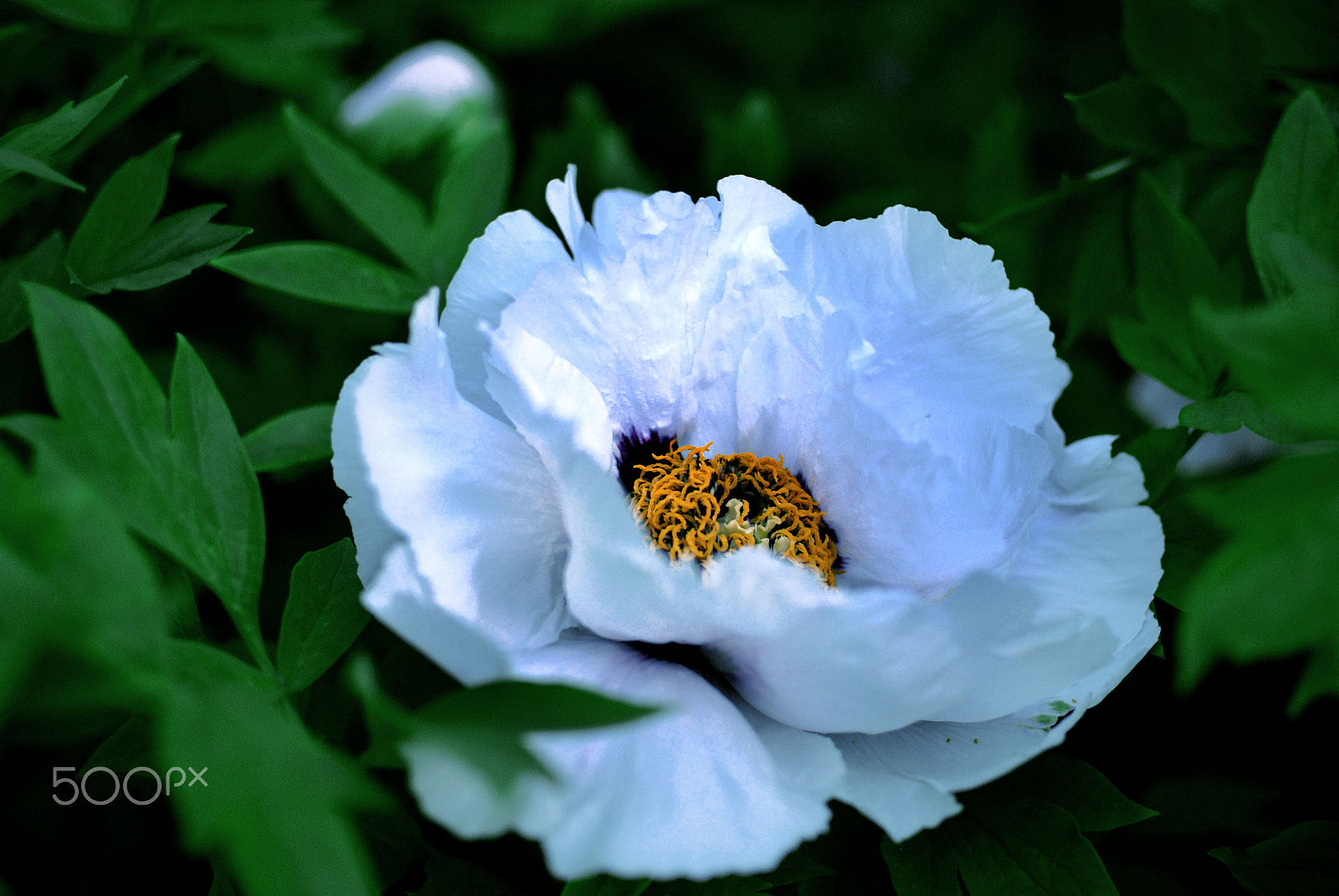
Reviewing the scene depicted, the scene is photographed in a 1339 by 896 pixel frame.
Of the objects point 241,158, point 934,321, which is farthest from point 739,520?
point 241,158

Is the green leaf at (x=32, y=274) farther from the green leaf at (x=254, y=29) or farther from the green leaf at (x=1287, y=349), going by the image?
the green leaf at (x=1287, y=349)

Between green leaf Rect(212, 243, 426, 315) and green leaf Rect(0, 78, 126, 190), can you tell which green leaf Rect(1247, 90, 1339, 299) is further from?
green leaf Rect(0, 78, 126, 190)

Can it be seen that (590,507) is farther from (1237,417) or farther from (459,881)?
(1237,417)

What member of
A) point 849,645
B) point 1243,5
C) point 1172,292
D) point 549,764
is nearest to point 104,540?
point 549,764

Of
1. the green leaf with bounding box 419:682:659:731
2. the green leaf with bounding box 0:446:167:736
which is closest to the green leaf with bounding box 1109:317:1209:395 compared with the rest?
the green leaf with bounding box 419:682:659:731

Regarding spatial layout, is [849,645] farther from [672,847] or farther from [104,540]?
[104,540]

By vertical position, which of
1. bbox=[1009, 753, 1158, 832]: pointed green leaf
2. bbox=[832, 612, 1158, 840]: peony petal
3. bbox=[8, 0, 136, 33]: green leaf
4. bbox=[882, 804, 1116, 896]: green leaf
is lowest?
bbox=[882, 804, 1116, 896]: green leaf
